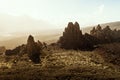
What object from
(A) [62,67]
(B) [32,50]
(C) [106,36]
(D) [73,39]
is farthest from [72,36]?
(A) [62,67]

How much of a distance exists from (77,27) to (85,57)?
11508 mm

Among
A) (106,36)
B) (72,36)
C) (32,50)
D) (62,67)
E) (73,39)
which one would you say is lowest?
(62,67)

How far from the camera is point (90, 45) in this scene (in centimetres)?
9956

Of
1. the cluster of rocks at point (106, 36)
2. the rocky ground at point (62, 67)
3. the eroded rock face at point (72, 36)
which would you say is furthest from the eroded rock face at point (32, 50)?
the cluster of rocks at point (106, 36)

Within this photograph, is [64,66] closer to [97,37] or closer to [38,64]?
[38,64]

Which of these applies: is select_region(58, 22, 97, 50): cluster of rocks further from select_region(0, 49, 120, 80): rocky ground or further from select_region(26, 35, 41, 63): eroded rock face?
select_region(26, 35, 41, 63): eroded rock face

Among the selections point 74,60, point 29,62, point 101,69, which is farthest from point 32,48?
point 101,69

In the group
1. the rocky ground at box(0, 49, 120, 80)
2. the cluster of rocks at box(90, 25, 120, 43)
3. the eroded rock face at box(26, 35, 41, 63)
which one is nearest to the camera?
the rocky ground at box(0, 49, 120, 80)

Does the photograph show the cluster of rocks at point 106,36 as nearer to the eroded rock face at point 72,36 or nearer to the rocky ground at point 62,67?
the eroded rock face at point 72,36

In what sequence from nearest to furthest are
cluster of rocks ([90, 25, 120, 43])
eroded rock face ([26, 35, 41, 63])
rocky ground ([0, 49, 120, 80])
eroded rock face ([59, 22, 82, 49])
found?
1. rocky ground ([0, 49, 120, 80])
2. eroded rock face ([26, 35, 41, 63])
3. eroded rock face ([59, 22, 82, 49])
4. cluster of rocks ([90, 25, 120, 43])

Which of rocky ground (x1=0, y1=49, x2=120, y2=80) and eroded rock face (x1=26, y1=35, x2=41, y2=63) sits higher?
eroded rock face (x1=26, y1=35, x2=41, y2=63)

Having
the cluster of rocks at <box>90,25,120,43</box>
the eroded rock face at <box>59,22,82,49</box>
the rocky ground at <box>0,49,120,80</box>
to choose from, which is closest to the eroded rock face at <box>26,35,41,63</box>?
the rocky ground at <box>0,49,120,80</box>

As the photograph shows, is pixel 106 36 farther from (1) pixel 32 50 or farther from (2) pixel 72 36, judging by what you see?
(1) pixel 32 50

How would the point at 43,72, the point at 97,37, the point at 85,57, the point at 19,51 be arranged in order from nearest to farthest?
1. the point at 43,72
2. the point at 85,57
3. the point at 19,51
4. the point at 97,37
